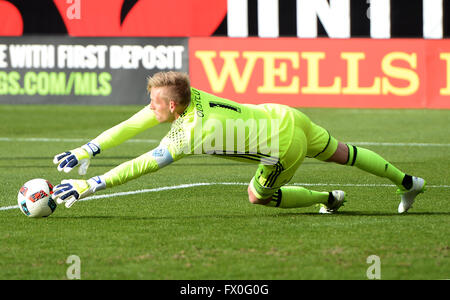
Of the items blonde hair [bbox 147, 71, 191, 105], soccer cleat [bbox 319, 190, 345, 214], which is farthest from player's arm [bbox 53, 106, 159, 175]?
soccer cleat [bbox 319, 190, 345, 214]

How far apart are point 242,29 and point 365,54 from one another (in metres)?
2.89

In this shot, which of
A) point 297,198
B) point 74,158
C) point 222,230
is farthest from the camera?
point 297,198

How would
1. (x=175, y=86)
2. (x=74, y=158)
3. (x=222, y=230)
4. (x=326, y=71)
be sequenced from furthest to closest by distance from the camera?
(x=326, y=71) → (x=74, y=158) → (x=222, y=230) → (x=175, y=86)

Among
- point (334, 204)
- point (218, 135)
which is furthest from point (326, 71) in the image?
point (218, 135)

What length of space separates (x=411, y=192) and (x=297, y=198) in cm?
98

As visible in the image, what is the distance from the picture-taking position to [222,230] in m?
7.72

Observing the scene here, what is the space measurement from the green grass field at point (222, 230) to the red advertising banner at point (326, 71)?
8514 mm

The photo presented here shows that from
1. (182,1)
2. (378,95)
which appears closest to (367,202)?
(378,95)

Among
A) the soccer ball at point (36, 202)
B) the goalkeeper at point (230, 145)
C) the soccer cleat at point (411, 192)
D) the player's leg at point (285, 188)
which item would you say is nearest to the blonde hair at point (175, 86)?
the goalkeeper at point (230, 145)

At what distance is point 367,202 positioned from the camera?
9.45 metres

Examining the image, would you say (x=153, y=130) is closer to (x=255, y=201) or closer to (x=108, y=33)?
(x=108, y=33)

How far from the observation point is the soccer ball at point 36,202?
8.28m

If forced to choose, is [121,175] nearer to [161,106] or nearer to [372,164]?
[161,106]

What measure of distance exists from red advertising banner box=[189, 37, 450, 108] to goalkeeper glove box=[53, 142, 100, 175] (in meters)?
14.5
